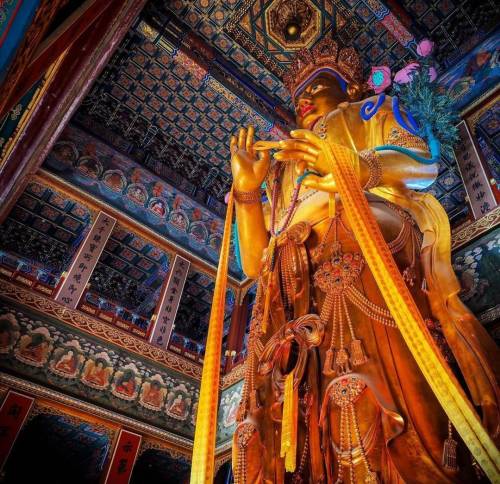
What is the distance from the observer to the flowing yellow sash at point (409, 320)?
4.57 ft

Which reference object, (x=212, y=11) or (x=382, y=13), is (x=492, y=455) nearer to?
(x=382, y=13)

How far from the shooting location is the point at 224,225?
164 inches

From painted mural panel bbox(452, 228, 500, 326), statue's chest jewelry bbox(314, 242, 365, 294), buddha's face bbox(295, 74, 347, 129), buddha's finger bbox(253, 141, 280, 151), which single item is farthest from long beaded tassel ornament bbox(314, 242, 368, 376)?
buddha's face bbox(295, 74, 347, 129)

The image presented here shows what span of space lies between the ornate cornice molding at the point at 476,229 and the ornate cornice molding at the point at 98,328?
3.55 metres

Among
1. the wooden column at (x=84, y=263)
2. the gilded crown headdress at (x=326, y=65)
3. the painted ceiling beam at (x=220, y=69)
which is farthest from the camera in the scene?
the painted ceiling beam at (x=220, y=69)

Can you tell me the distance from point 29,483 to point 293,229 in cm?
551

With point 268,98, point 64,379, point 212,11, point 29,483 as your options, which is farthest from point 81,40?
point 29,483

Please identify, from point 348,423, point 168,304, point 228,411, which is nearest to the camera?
point 348,423

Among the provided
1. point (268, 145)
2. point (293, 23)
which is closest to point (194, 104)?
point (293, 23)

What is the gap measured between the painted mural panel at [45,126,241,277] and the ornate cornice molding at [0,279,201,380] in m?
1.71

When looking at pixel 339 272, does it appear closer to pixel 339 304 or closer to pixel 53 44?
pixel 339 304

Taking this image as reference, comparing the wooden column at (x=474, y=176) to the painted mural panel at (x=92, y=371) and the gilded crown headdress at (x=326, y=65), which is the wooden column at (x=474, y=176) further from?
the painted mural panel at (x=92, y=371)

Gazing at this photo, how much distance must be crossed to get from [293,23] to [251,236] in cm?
363

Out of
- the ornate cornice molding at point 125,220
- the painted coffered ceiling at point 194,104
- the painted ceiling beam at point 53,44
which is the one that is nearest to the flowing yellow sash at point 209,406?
the painted ceiling beam at point 53,44
